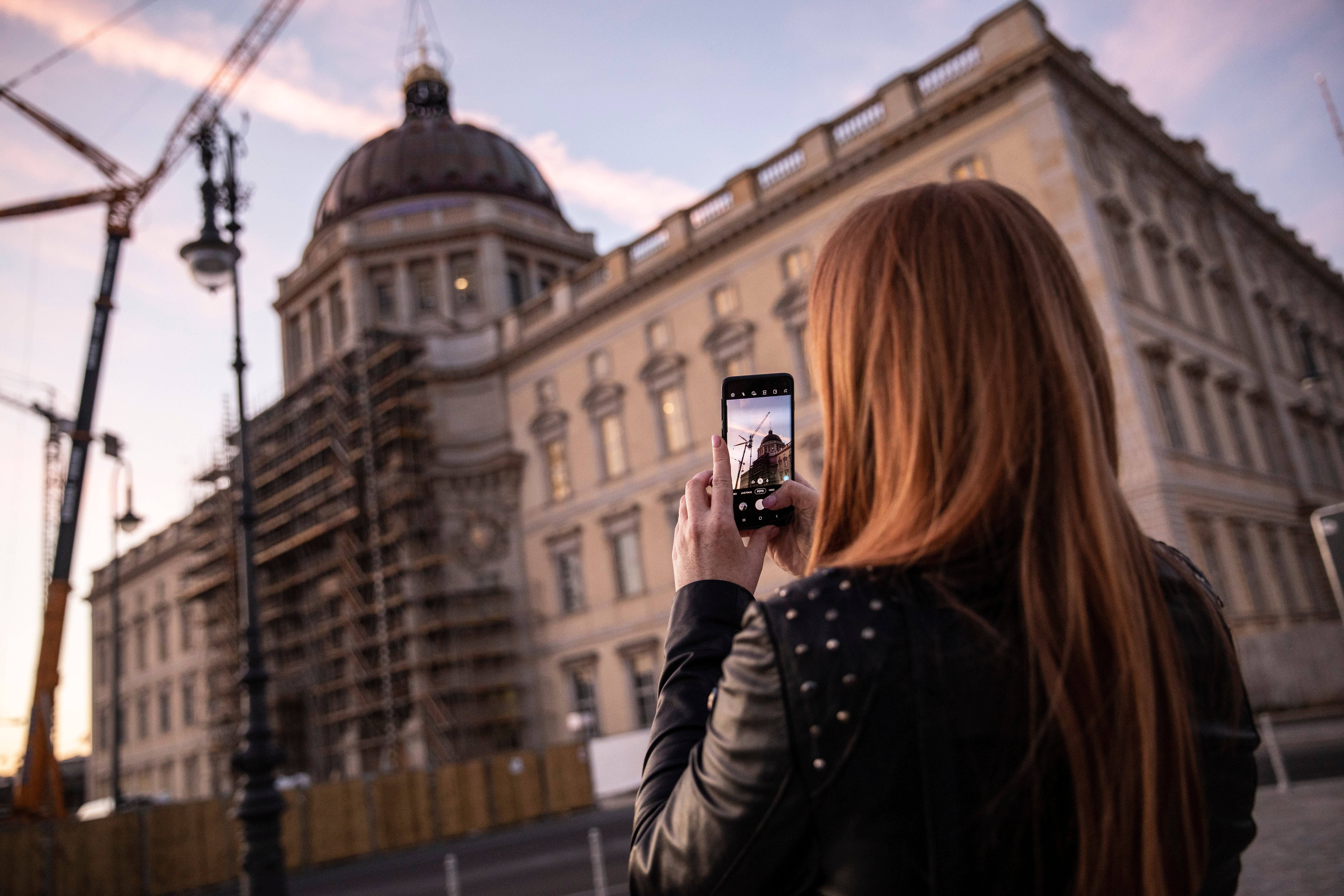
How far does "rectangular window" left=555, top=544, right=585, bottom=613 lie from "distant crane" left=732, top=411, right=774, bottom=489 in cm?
3544

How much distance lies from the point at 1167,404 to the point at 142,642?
59.2m

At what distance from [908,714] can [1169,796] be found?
371mm

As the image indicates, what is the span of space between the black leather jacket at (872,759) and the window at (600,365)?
35.9 meters

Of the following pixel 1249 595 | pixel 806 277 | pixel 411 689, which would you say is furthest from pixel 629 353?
pixel 1249 595

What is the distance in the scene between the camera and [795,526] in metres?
1.90

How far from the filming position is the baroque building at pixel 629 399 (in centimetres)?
2675

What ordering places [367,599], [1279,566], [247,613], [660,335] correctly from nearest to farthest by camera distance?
[247,613]
[1279,566]
[660,335]
[367,599]

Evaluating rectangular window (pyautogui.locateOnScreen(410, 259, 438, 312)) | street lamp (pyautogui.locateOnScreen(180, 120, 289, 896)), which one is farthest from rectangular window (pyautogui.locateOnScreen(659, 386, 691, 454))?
street lamp (pyautogui.locateOnScreen(180, 120, 289, 896))

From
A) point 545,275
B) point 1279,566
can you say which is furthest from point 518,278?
point 1279,566

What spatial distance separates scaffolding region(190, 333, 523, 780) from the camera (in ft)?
122

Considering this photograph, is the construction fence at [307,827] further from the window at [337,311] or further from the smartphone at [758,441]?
the window at [337,311]

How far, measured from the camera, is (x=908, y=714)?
1.19 meters

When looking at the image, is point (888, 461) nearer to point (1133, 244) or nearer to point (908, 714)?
point (908, 714)

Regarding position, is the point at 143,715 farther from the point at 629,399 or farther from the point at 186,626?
the point at 629,399
